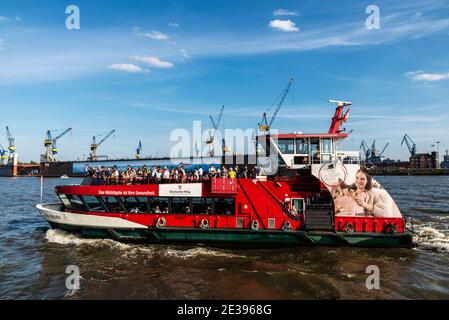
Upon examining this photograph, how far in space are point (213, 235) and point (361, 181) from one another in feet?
24.9

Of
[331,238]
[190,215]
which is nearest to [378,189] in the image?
[331,238]

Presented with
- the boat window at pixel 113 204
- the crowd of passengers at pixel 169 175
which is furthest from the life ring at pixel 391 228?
the boat window at pixel 113 204

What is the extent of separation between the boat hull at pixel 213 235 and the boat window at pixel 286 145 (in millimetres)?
4535

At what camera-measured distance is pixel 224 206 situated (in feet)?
56.9

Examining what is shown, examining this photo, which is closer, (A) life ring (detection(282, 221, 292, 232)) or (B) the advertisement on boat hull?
(B) the advertisement on boat hull

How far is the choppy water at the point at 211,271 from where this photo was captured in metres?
12.0

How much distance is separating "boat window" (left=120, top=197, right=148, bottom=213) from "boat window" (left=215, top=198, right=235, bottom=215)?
3.82 metres

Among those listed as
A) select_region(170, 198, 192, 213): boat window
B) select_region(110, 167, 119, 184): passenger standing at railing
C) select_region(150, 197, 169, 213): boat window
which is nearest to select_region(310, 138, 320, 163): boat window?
select_region(170, 198, 192, 213): boat window

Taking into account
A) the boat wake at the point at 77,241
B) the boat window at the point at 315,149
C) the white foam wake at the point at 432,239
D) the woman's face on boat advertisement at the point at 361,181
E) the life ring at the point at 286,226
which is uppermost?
the boat window at the point at 315,149

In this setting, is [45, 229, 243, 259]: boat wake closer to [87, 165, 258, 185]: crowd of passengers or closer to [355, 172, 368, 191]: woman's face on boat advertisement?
[87, 165, 258, 185]: crowd of passengers

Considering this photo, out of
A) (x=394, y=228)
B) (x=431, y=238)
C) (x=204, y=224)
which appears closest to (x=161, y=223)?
(x=204, y=224)

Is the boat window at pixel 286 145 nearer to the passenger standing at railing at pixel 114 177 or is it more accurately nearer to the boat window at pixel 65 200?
the passenger standing at railing at pixel 114 177

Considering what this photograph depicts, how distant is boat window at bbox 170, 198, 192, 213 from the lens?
57.7ft

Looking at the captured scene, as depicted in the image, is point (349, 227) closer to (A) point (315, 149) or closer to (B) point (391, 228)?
(B) point (391, 228)
